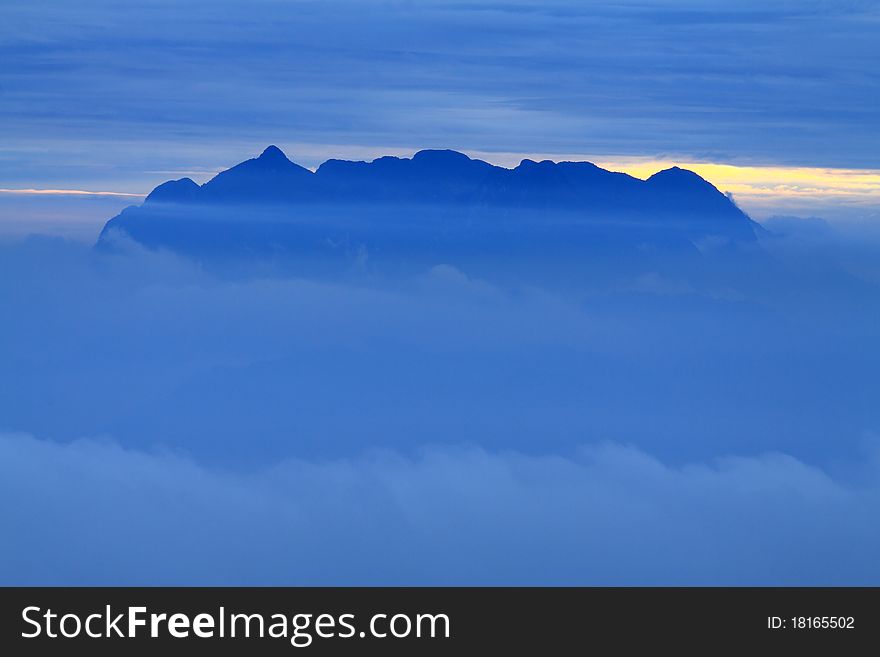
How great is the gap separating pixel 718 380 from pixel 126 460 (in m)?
63.8

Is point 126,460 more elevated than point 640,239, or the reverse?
point 640,239

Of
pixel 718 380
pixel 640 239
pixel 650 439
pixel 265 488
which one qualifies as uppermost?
pixel 640 239

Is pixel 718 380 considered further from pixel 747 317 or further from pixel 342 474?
pixel 342 474

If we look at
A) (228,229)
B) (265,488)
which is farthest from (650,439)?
(228,229)

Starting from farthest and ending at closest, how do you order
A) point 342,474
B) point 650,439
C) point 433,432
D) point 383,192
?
1. point 383,192
2. point 433,432
3. point 650,439
4. point 342,474

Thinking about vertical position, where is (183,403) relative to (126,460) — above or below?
above

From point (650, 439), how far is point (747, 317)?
126 feet

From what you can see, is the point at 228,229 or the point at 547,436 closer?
the point at 547,436

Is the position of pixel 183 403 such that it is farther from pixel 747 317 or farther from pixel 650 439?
pixel 747 317

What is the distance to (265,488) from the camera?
8644 centimetres

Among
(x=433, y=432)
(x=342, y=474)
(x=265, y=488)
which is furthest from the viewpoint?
(x=433, y=432)

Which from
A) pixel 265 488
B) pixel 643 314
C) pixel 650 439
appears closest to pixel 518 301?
pixel 643 314

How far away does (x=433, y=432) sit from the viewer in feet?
355

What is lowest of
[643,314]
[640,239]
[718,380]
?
[718,380]
